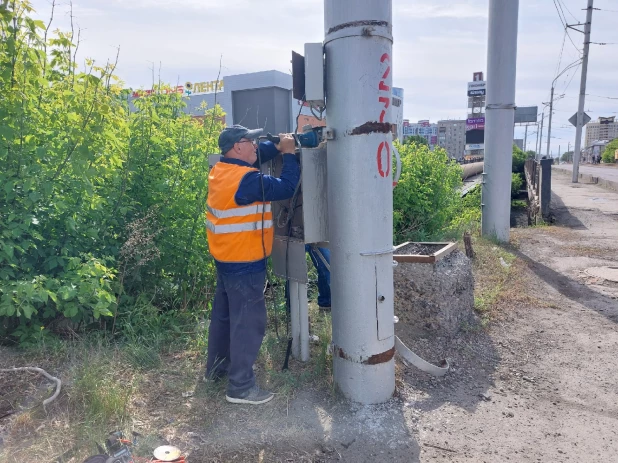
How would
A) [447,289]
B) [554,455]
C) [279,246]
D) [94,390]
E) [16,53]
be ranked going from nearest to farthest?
[554,455]
[94,390]
[16,53]
[279,246]
[447,289]

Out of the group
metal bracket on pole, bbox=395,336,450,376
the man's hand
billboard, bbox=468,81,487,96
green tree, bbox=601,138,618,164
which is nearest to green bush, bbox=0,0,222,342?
the man's hand

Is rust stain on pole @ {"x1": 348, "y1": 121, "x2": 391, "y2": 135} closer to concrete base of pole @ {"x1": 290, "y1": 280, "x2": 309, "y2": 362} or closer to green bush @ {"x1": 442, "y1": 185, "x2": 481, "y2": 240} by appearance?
concrete base of pole @ {"x1": 290, "y1": 280, "x2": 309, "y2": 362}

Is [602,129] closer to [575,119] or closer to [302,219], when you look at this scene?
[575,119]

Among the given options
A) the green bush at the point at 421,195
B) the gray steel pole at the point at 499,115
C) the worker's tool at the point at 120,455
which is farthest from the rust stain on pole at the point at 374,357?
the gray steel pole at the point at 499,115

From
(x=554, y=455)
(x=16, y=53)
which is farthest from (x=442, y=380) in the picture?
(x=16, y=53)

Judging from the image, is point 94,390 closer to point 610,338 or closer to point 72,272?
point 72,272

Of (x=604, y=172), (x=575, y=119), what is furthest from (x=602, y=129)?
(x=575, y=119)

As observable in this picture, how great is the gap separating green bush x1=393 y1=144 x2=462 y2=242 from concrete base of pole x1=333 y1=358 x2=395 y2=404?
4882 mm

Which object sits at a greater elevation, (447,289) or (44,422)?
(447,289)

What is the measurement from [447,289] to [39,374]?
3.47 metres

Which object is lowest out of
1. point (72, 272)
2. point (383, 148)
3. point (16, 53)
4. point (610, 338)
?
point (610, 338)

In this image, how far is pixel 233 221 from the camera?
3.42m

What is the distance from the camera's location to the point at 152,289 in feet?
15.9

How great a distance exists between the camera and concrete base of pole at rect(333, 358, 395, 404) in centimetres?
350
